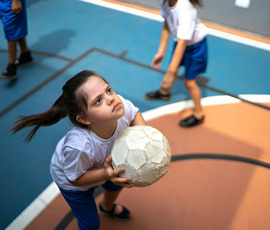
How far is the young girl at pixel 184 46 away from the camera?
6.05 feet

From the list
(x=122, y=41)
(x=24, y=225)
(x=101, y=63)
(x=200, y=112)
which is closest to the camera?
(x=24, y=225)

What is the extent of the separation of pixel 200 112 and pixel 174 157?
0.53 meters

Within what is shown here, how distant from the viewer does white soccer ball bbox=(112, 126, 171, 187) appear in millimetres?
1090

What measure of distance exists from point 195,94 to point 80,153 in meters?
1.48

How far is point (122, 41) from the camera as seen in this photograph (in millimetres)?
3568

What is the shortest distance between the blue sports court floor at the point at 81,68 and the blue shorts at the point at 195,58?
0.54m

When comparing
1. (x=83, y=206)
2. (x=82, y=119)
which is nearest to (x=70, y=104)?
(x=82, y=119)

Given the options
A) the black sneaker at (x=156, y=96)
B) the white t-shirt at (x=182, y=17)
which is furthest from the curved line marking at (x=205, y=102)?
the white t-shirt at (x=182, y=17)

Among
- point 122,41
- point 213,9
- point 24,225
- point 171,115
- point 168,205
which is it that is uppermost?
point 213,9

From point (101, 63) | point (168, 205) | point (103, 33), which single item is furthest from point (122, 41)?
point (168, 205)

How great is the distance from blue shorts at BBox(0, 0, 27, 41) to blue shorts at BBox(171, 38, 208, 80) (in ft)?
5.35

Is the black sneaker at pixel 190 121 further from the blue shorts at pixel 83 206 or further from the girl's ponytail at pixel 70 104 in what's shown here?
the girl's ponytail at pixel 70 104

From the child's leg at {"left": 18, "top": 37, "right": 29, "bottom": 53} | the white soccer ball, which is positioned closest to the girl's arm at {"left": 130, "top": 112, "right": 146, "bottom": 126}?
the white soccer ball

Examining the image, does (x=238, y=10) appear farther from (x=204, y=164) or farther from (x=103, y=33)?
(x=204, y=164)
